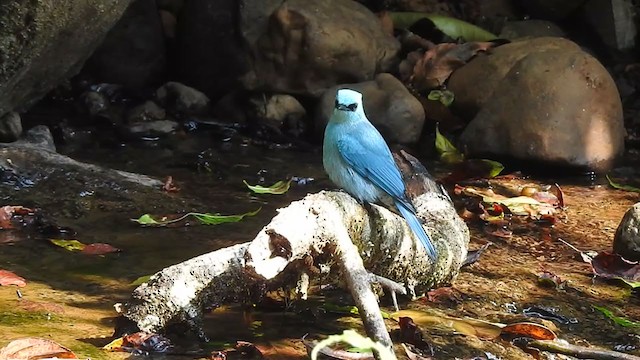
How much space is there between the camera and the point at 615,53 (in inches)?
355

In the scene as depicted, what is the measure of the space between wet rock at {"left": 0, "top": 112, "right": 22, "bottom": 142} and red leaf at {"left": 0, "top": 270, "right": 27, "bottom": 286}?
2.44m

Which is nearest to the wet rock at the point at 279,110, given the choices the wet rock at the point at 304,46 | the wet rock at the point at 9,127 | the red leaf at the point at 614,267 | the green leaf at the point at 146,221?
the wet rock at the point at 304,46

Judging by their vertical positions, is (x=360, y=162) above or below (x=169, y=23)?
below

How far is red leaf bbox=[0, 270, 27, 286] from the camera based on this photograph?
3482mm

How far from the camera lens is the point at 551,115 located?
655 centimetres

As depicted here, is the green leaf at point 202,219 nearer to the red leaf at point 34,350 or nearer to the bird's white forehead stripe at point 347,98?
the bird's white forehead stripe at point 347,98

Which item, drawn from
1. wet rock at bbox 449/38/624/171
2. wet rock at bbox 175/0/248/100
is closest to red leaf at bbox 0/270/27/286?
wet rock at bbox 449/38/624/171

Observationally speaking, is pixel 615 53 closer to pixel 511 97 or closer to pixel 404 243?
pixel 511 97

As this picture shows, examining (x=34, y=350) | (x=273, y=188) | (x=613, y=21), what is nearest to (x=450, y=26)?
(x=613, y=21)

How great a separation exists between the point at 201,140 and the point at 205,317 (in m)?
3.60

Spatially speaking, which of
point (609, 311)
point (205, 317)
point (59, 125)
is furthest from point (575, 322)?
point (59, 125)

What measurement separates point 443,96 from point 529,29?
6.25 ft

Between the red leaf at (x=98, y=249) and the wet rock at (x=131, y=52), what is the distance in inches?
149

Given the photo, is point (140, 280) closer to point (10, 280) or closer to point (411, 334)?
point (10, 280)
